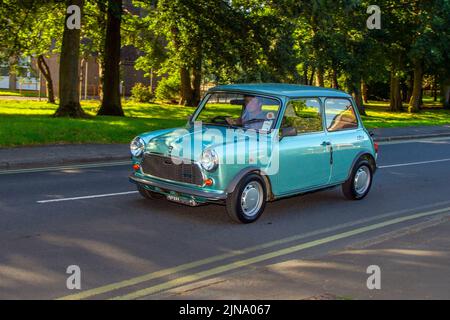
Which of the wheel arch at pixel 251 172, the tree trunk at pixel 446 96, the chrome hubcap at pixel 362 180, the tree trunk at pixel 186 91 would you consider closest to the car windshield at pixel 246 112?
the wheel arch at pixel 251 172

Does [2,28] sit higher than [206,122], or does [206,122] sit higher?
[2,28]

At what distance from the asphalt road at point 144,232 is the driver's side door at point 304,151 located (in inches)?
19.5

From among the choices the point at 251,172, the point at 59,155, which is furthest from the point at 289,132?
the point at 59,155

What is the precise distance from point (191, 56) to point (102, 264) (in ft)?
68.6

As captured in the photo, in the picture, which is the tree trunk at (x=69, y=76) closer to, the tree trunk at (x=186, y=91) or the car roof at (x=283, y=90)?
the car roof at (x=283, y=90)

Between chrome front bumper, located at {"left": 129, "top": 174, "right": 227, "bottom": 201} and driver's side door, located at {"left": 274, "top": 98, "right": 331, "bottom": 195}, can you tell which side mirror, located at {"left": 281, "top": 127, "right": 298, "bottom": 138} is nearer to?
driver's side door, located at {"left": 274, "top": 98, "right": 331, "bottom": 195}

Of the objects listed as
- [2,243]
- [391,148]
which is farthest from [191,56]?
[2,243]

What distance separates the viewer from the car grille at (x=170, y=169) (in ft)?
24.8

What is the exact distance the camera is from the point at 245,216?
775 cm

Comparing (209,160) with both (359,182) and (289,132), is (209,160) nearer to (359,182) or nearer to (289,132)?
(289,132)

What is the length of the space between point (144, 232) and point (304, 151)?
8.90ft
